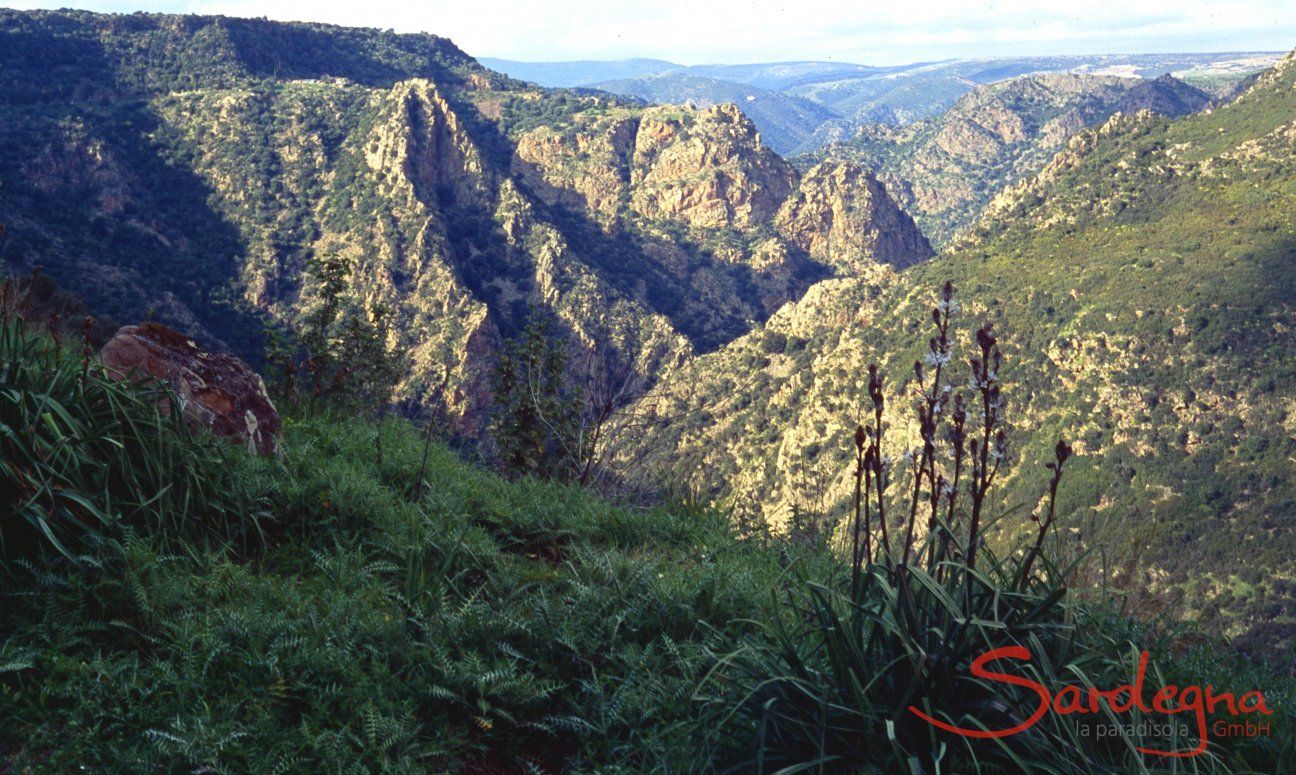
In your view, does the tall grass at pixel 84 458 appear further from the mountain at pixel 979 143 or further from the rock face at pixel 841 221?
the mountain at pixel 979 143

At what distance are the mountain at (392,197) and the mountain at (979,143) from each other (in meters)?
58.0

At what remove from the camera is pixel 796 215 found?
362ft

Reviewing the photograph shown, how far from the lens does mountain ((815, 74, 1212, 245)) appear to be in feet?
546

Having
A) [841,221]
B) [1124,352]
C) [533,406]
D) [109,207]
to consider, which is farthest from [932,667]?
[841,221]

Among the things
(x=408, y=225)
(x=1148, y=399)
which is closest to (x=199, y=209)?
(x=408, y=225)

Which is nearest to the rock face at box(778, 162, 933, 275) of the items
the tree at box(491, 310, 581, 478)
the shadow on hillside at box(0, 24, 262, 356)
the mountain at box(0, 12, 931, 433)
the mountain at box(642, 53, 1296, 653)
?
the mountain at box(0, 12, 931, 433)

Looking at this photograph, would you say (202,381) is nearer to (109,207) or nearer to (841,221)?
(109,207)

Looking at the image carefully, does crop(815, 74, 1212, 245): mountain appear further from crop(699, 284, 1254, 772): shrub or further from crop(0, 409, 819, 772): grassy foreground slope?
crop(699, 284, 1254, 772): shrub

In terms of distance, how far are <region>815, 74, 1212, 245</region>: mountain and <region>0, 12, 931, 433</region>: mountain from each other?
58038mm

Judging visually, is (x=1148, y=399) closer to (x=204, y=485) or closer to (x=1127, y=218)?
(x=1127, y=218)

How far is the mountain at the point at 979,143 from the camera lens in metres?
166

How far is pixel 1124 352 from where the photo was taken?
4422cm

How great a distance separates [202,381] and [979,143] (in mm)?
201844

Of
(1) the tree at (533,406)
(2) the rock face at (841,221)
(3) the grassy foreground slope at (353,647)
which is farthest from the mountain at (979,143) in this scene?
(3) the grassy foreground slope at (353,647)
